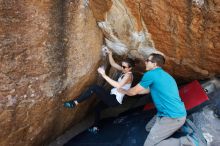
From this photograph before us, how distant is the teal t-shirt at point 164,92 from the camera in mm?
4582

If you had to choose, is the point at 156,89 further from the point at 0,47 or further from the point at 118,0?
the point at 0,47

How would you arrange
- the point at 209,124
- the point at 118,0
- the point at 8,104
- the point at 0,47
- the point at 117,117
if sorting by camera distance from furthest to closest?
the point at 117,117, the point at 209,124, the point at 118,0, the point at 8,104, the point at 0,47

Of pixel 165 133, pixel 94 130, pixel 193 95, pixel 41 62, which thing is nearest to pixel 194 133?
pixel 165 133

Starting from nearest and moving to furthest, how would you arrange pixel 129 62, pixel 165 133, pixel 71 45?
pixel 165 133
pixel 71 45
pixel 129 62

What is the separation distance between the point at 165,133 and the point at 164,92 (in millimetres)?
560

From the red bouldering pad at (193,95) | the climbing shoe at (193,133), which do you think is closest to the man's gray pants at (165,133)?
the climbing shoe at (193,133)

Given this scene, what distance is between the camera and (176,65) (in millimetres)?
5426

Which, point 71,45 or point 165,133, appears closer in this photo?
point 165,133

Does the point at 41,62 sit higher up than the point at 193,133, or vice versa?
the point at 41,62

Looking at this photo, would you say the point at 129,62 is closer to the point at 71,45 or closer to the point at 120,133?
the point at 71,45

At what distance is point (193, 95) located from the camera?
5.50m

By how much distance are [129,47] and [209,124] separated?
61.7 inches

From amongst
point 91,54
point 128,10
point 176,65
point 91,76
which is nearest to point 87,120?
point 91,76

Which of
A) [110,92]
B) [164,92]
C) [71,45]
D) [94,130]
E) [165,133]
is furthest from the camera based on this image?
[94,130]
